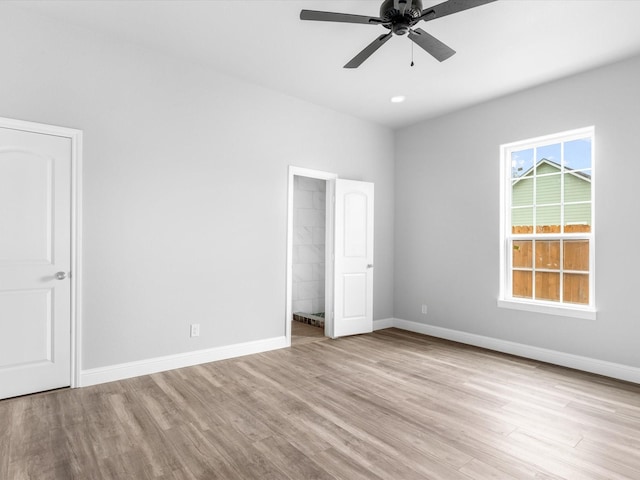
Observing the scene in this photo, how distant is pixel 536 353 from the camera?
4023 millimetres

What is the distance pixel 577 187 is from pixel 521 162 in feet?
2.27

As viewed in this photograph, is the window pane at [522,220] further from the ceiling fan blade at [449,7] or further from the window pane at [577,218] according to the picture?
the ceiling fan blade at [449,7]

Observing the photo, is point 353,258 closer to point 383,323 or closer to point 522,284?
point 383,323

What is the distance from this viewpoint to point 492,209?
449 centimetres

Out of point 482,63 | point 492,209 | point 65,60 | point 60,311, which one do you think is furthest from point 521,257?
point 65,60

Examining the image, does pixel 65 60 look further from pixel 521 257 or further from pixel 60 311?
pixel 521 257

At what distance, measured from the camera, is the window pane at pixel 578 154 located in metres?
3.79

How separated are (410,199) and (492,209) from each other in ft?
4.19

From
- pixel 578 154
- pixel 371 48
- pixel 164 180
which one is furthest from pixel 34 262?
pixel 578 154

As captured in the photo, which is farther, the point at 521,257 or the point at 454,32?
the point at 521,257

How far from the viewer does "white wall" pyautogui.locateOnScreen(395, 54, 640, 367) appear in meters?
3.46

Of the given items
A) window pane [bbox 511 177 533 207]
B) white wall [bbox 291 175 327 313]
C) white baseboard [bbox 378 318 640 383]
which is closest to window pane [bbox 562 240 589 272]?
window pane [bbox 511 177 533 207]

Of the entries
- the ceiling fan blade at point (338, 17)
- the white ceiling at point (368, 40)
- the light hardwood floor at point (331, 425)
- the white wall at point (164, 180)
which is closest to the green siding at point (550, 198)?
the white ceiling at point (368, 40)

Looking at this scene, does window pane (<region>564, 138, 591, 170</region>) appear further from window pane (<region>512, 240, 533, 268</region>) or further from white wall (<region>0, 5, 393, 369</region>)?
white wall (<region>0, 5, 393, 369</region>)
